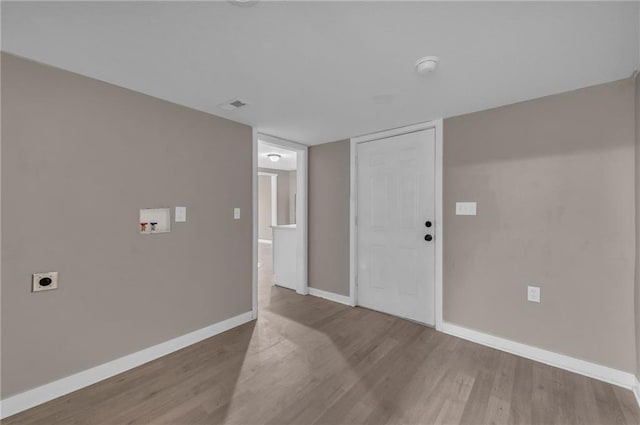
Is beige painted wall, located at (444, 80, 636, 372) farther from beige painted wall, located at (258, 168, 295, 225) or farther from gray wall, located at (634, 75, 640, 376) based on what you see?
beige painted wall, located at (258, 168, 295, 225)

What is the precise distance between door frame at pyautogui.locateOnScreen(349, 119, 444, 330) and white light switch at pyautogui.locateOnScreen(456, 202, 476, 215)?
157 millimetres

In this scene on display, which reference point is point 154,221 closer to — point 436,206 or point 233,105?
point 233,105

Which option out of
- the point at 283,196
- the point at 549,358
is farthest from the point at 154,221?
the point at 283,196

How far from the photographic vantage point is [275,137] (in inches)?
138

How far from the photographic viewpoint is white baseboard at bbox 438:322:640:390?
76.5 inches

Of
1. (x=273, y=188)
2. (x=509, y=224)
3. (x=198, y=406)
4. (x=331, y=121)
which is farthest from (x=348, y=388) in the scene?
(x=273, y=188)

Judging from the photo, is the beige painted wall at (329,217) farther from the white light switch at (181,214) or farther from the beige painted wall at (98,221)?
the white light switch at (181,214)

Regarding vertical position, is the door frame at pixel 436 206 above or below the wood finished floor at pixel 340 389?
above

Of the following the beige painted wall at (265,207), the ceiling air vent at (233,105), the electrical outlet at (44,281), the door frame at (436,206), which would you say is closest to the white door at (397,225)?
the door frame at (436,206)

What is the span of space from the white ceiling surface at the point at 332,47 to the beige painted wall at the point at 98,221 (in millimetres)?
255

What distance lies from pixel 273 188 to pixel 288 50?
6928 mm

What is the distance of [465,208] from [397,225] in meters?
0.76

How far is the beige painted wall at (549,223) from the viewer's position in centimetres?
197

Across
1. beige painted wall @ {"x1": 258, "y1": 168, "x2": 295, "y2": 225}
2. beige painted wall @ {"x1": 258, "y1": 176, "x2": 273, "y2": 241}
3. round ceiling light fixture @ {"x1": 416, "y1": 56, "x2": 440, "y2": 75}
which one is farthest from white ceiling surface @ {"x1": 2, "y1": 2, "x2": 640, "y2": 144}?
beige painted wall @ {"x1": 258, "y1": 176, "x2": 273, "y2": 241}
